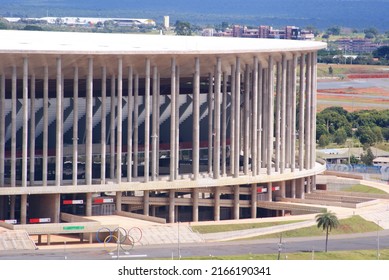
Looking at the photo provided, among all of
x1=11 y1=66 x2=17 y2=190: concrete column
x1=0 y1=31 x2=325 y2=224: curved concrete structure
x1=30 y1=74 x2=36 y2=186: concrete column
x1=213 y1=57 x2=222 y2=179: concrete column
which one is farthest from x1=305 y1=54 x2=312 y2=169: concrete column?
x1=11 y1=66 x2=17 y2=190: concrete column

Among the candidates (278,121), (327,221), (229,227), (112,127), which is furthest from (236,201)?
(327,221)

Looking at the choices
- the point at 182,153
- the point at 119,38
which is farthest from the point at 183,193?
the point at 119,38

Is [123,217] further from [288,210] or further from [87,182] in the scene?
[288,210]

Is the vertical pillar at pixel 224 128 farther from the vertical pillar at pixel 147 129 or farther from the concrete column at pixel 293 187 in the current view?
the concrete column at pixel 293 187

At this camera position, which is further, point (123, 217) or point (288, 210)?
point (288, 210)

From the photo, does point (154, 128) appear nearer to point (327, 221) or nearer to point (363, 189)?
point (327, 221)

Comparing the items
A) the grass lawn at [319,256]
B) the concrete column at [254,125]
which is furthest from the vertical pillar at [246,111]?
the grass lawn at [319,256]

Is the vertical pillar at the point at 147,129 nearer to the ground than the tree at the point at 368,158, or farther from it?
farther from it
